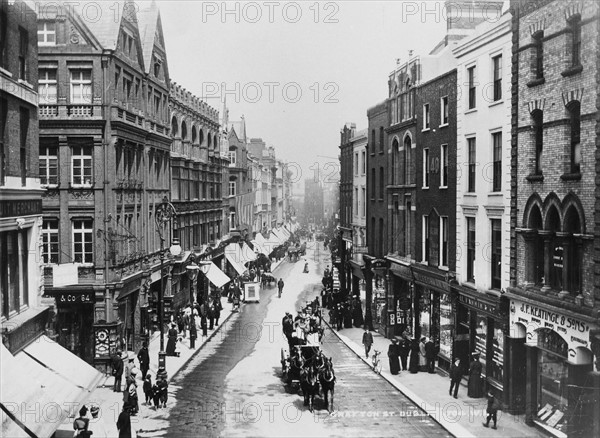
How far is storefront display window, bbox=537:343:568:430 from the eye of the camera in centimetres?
1944

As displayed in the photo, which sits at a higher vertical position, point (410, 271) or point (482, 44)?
point (482, 44)

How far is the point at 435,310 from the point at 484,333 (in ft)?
19.7

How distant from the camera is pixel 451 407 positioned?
22.8 meters

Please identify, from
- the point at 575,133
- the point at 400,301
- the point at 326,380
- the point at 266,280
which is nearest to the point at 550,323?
the point at 575,133

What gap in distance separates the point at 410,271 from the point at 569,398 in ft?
53.7

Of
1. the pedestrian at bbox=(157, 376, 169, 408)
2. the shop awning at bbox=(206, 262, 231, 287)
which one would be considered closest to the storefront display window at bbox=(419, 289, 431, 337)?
the pedestrian at bbox=(157, 376, 169, 408)

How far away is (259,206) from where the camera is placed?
9388 cm

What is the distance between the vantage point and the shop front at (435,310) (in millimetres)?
29377

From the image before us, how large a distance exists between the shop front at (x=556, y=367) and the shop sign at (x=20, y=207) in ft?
48.1

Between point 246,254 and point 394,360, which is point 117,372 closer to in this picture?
point 394,360

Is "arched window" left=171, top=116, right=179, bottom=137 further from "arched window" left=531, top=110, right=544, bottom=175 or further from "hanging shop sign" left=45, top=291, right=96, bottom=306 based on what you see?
"arched window" left=531, top=110, right=544, bottom=175

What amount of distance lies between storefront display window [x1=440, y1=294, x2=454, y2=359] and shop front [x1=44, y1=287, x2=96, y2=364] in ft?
49.0

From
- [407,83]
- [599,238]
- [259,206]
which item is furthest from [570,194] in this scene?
[259,206]

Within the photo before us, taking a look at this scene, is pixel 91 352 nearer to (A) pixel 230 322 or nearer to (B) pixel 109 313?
(B) pixel 109 313
